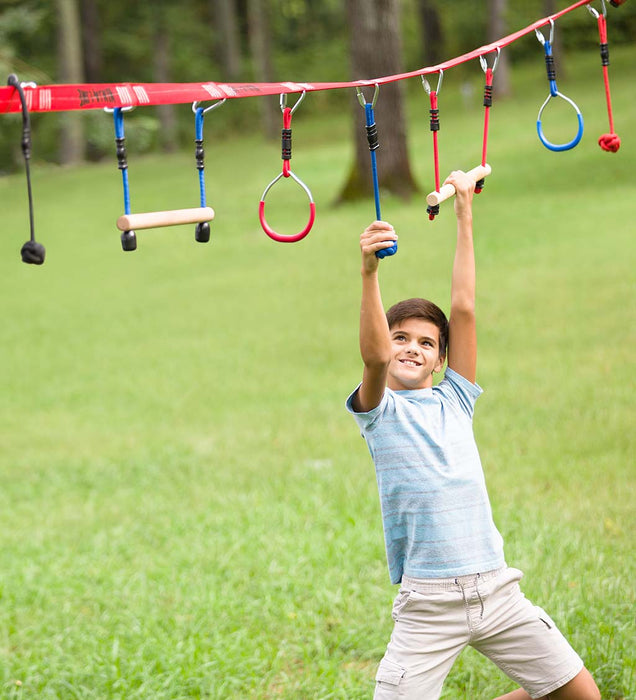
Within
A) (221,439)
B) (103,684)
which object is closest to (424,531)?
(103,684)

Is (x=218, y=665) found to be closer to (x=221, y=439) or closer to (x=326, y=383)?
(x=221, y=439)

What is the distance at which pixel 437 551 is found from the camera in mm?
3035

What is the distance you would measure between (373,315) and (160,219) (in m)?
0.61

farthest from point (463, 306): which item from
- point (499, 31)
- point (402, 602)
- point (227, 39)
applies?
point (227, 39)

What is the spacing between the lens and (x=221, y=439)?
751cm

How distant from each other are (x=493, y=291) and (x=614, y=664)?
24.0 ft

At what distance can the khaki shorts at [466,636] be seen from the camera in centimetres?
297

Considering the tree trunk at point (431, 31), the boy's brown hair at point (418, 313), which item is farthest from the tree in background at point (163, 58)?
the boy's brown hair at point (418, 313)

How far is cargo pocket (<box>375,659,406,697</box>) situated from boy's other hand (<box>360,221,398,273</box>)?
1085 millimetres

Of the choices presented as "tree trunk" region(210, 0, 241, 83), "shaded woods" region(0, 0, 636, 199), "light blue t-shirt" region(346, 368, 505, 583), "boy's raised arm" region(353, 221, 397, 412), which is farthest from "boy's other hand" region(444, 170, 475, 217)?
"tree trunk" region(210, 0, 241, 83)

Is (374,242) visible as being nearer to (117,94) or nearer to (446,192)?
(446,192)

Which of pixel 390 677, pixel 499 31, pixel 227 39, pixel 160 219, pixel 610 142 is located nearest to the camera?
pixel 160 219

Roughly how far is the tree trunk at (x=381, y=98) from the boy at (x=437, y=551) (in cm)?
1295

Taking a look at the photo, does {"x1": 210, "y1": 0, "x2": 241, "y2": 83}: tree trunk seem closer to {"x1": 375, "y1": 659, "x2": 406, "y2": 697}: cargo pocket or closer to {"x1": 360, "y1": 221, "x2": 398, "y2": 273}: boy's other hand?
{"x1": 360, "y1": 221, "x2": 398, "y2": 273}: boy's other hand
